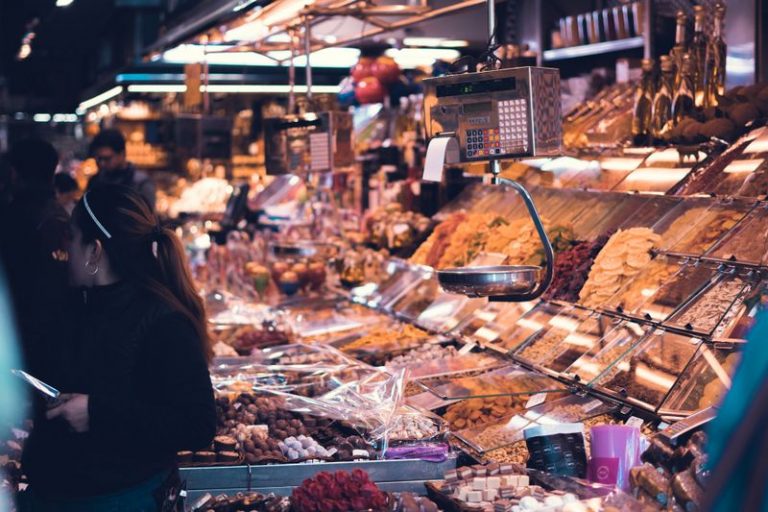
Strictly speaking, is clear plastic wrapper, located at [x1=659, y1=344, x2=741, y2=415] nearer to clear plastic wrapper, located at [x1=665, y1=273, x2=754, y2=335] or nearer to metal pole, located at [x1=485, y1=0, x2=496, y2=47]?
clear plastic wrapper, located at [x1=665, y1=273, x2=754, y2=335]

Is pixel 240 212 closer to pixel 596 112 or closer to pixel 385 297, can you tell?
pixel 385 297

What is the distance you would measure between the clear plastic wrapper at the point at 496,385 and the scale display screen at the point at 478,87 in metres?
1.14

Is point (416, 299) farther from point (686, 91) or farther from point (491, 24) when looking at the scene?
point (491, 24)

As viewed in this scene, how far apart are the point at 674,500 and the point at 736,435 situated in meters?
1.40

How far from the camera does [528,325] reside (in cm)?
451

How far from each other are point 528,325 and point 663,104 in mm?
1237

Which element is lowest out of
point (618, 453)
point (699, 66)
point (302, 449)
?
point (302, 449)

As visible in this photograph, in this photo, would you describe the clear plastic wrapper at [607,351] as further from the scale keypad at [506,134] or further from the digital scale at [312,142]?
the digital scale at [312,142]

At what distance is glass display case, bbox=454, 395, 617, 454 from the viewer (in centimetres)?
345

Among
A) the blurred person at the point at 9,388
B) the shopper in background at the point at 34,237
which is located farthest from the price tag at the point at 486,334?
the blurred person at the point at 9,388

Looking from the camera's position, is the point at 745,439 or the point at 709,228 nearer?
the point at 745,439

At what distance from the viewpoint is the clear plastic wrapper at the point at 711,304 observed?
11.3 ft

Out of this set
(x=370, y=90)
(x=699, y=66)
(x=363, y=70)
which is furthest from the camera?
(x=363, y=70)

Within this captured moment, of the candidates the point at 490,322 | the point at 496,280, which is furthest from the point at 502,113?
the point at 490,322
